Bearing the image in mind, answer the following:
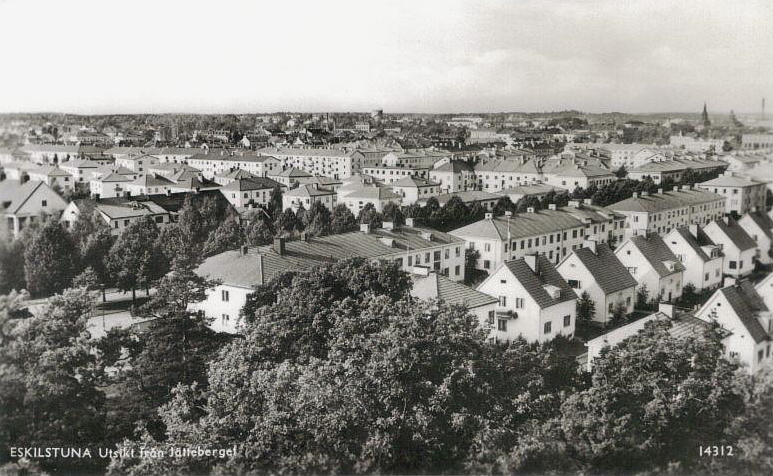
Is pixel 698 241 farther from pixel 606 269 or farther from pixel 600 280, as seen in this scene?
→ pixel 600 280

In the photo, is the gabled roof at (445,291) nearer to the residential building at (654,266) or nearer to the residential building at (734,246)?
the residential building at (654,266)

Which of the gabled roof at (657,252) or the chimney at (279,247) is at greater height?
the chimney at (279,247)

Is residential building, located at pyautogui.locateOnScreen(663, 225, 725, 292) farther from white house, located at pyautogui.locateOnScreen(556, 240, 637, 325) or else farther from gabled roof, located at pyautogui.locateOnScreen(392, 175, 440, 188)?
gabled roof, located at pyautogui.locateOnScreen(392, 175, 440, 188)

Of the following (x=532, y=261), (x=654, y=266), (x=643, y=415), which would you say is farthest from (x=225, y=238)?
(x=643, y=415)

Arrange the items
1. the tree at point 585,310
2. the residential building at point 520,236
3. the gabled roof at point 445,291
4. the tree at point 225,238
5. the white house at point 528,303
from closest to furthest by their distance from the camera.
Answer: the gabled roof at point 445,291
the white house at point 528,303
the tree at point 585,310
the tree at point 225,238
the residential building at point 520,236

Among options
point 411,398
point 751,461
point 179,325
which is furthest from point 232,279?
point 751,461

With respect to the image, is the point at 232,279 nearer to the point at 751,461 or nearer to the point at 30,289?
the point at 30,289

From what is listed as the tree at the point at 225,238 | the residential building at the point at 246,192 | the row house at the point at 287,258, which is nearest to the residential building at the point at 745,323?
the row house at the point at 287,258
